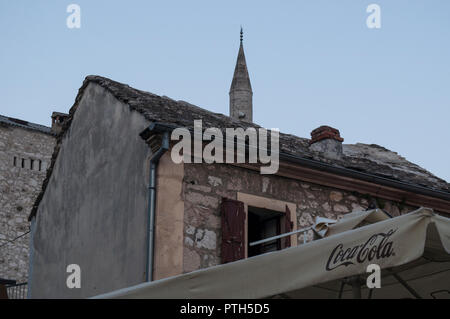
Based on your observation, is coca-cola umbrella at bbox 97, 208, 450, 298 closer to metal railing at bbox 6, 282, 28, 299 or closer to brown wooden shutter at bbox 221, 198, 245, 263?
brown wooden shutter at bbox 221, 198, 245, 263

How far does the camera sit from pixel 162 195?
830 cm

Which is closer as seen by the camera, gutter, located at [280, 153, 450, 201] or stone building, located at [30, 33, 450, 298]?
stone building, located at [30, 33, 450, 298]

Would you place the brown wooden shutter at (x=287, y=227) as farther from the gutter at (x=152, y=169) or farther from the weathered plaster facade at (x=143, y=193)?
the gutter at (x=152, y=169)

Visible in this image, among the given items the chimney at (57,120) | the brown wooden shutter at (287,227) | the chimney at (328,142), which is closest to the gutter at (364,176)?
the brown wooden shutter at (287,227)

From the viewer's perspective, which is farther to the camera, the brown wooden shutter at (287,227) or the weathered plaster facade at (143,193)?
the brown wooden shutter at (287,227)

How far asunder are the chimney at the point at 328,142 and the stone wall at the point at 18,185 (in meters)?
15.1

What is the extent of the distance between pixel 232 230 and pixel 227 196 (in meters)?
0.48

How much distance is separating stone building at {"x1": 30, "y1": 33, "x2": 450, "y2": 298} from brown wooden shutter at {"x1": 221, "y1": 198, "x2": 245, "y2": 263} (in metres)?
0.01

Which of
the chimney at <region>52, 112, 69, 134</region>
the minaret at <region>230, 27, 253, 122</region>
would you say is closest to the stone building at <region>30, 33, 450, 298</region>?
the chimney at <region>52, 112, 69, 134</region>

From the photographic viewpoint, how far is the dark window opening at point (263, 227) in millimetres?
9125

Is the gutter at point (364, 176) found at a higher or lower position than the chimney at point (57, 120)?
lower

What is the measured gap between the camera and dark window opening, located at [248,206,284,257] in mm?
9125

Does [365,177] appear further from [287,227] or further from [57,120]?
[57,120]

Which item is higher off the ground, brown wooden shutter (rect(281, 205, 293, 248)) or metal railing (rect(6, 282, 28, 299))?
brown wooden shutter (rect(281, 205, 293, 248))
